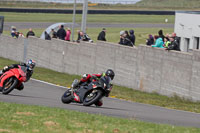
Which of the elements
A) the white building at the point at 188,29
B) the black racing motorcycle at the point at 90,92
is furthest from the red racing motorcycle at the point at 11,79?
the white building at the point at 188,29

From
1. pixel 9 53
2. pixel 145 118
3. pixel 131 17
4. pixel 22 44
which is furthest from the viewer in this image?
pixel 131 17

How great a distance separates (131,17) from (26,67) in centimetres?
5619

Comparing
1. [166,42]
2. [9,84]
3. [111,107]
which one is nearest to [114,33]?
A: [166,42]

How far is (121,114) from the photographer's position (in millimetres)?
13359

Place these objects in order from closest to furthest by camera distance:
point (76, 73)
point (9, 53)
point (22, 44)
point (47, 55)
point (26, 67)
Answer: point (26, 67)
point (76, 73)
point (47, 55)
point (22, 44)
point (9, 53)

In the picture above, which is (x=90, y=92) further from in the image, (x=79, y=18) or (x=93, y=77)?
(x=79, y=18)

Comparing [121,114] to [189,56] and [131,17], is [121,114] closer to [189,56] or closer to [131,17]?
[189,56]

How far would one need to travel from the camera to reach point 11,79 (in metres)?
15.5

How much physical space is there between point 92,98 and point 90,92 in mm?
182

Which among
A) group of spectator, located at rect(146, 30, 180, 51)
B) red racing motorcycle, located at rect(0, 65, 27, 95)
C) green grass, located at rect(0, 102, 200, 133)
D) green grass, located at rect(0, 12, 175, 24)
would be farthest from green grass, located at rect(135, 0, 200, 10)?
green grass, located at rect(0, 102, 200, 133)

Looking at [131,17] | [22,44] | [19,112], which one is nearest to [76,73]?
[22,44]

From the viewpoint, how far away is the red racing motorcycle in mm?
15430

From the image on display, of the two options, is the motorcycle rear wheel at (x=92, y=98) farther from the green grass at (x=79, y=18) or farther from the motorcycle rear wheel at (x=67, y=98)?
the green grass at (x=79, y=18)

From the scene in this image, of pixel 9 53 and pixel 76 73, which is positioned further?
pixel 9 53
